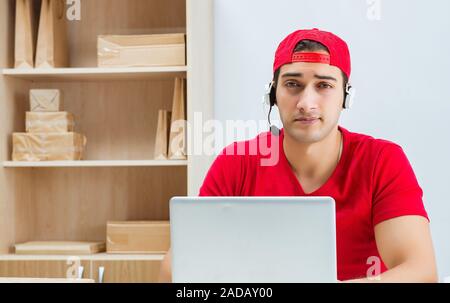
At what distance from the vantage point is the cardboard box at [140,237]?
8.42ft

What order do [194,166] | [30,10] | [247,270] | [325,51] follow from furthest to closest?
[30,10] → [194,166] → [325,51] → [247,270]

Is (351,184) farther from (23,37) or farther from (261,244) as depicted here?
(23,37)

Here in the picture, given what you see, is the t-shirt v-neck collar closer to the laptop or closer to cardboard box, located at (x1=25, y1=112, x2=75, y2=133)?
the laptop

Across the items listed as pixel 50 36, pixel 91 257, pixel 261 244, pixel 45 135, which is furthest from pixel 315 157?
pixel 50 36

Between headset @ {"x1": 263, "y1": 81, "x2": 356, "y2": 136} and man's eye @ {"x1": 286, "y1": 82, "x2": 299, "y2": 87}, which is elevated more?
man's eye @ {"x1": 286, "y1": 82, "x2": 299, "y2": 87}

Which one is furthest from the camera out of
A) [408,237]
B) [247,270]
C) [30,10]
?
[30,10]

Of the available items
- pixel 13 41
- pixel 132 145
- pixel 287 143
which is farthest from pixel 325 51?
pixel 13 41

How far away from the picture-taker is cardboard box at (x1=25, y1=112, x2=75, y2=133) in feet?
8.51

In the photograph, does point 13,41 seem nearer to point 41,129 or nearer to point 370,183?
point 41,129

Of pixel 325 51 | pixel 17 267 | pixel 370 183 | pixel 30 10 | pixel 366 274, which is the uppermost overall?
pixel 30 10

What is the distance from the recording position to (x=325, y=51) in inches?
68.6

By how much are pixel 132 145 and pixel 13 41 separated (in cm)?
66

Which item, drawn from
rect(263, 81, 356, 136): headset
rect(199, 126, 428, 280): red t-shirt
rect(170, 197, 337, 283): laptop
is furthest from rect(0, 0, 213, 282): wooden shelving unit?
rect(170, 197, 337, 283): laptop

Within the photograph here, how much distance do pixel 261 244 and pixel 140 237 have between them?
1.60 meters
